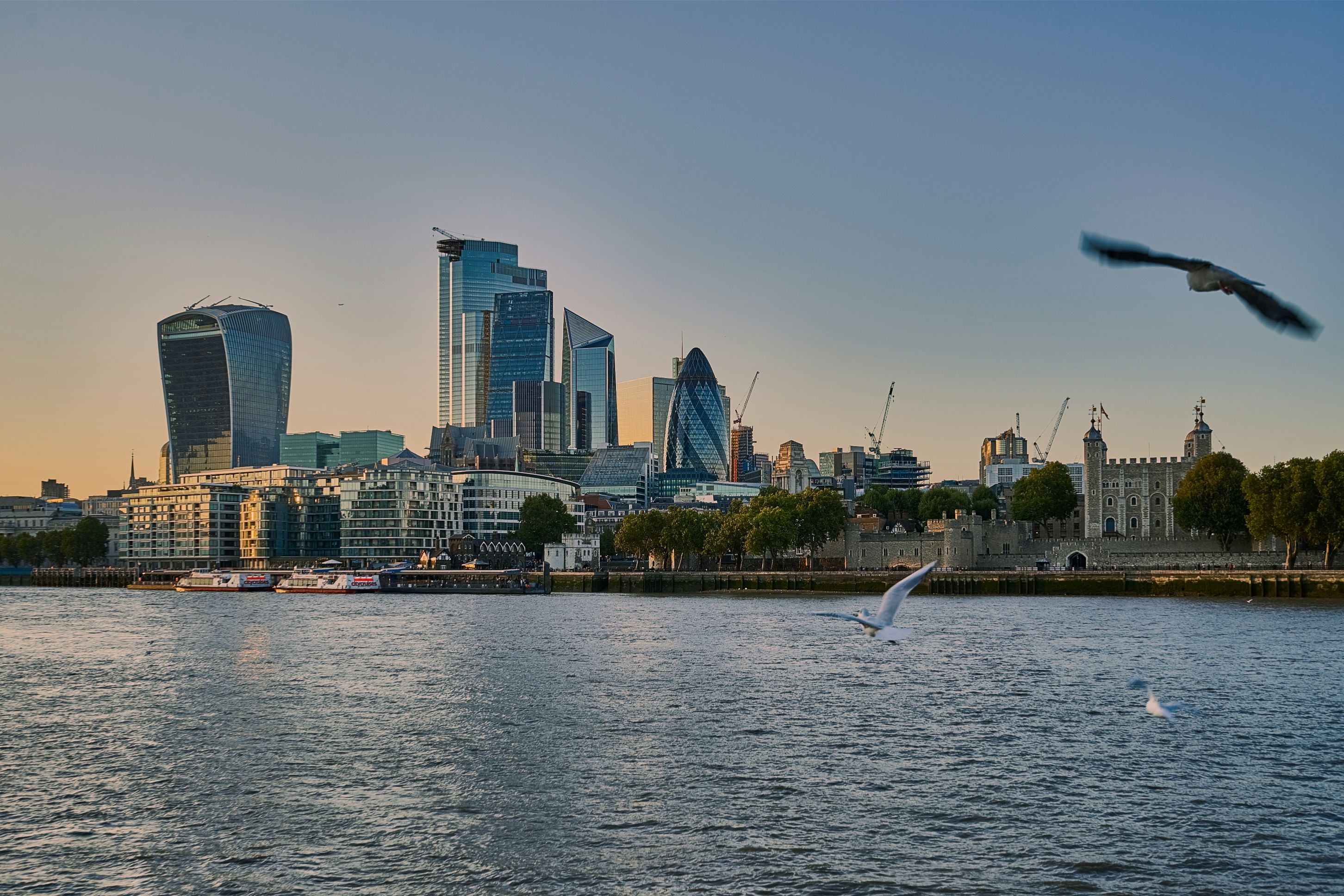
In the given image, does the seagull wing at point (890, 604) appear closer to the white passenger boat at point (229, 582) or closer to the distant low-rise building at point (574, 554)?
the white passenger boat at point (229, 582)

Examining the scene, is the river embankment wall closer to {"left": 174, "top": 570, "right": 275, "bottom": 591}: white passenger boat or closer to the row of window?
the row of window

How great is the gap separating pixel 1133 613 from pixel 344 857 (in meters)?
65.8

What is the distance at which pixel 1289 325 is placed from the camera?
10.0 meters

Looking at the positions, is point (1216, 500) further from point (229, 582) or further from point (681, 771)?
point (229, 582)

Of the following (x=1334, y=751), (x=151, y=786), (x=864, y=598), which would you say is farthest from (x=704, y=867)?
(x=864, y=598)

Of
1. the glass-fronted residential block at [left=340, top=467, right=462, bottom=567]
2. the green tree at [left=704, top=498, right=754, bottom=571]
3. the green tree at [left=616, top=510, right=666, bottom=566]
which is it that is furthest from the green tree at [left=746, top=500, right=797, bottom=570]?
the glass-fronted residential block at [left=340, top=467, right=462, bottom=567]

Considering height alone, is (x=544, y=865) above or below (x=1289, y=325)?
below

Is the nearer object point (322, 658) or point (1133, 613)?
point (322, 658)

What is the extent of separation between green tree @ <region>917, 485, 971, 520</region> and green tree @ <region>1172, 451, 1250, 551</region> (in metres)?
55.6

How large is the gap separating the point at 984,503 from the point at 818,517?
60302 mm

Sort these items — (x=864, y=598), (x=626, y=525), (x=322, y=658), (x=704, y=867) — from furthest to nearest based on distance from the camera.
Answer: (x=626, y=525) → (x=864, y=598) → (x=322, y=658) → (x=704, y=867)

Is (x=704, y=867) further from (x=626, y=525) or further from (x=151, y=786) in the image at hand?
(x=626, y=525)

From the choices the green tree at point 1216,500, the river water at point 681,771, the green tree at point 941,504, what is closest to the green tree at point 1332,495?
the green tree at point 1216,500

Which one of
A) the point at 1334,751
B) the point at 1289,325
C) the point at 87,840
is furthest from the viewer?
the point at 1334,751
